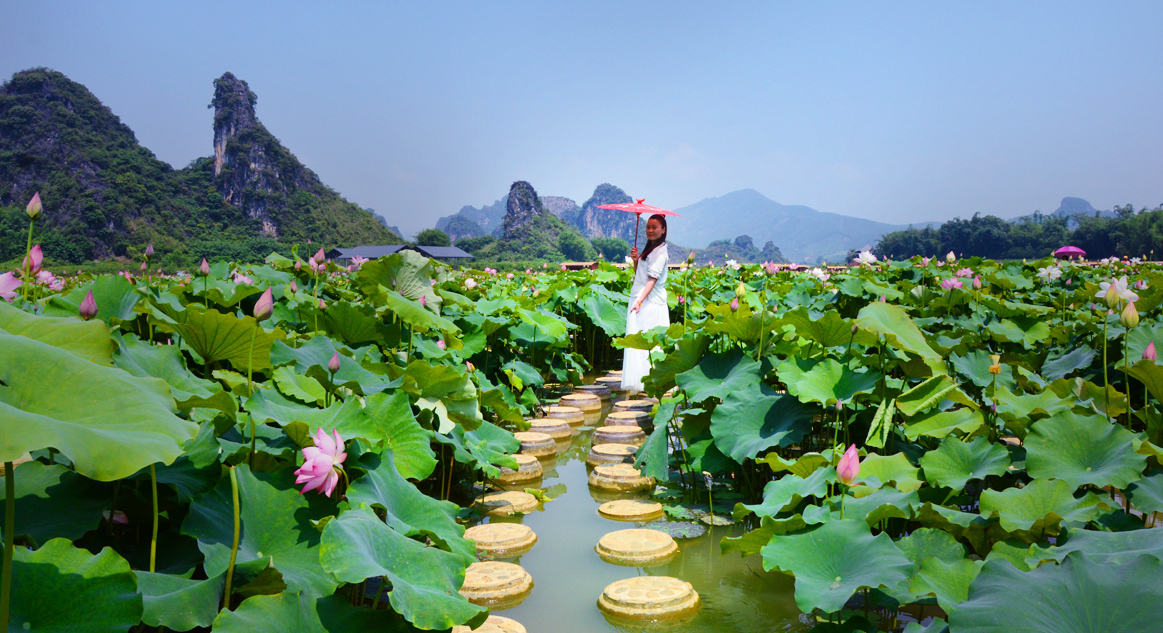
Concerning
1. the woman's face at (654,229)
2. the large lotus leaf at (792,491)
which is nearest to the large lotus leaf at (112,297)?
the large lotus leaf at (792,491)

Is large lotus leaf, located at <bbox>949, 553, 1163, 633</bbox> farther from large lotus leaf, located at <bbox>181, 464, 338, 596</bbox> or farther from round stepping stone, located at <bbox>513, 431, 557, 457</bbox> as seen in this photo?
round stepping stone, located at <bbox>513, 431, 557, 457</bbox>

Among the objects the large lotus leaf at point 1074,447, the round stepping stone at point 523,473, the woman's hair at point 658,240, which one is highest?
the woman's hair at point 658,240

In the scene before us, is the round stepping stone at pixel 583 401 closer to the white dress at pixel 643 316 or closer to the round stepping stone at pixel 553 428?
the white dress at pixel 643 316

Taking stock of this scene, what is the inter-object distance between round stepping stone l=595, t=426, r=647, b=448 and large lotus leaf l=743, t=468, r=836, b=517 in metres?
1.86

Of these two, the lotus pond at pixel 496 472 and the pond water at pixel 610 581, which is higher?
the lotus pond at pixel 496 472

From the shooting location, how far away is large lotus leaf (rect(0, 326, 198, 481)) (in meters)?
0.73

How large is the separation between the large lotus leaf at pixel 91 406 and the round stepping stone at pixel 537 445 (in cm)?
279

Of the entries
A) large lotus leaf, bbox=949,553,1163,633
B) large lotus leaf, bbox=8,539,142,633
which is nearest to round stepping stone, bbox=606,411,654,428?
large lotus leaf, bbox=949,553,1163,633

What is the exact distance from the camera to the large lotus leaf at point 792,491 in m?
1.69

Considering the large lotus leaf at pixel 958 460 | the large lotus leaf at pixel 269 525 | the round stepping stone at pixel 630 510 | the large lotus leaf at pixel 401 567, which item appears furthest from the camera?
the round stepping stone at pixel 630 510

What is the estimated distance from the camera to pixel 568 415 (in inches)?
181

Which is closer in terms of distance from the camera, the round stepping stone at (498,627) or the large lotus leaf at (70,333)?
the large lotus leaf at (70,333)

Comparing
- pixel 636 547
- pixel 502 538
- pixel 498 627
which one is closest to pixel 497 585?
pixel 498 627

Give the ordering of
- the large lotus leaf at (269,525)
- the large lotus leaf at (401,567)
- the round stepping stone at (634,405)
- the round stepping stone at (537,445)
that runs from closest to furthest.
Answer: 1. the large lotus leaf at (401,567)
2. the large lotus leaf at (269,525)
3. the round stepping stone at (537,445)
4. the round stepping stone at (634,405)
